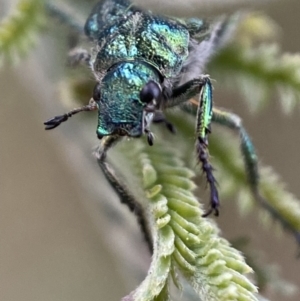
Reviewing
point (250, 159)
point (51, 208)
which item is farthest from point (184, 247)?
point (51, 208)

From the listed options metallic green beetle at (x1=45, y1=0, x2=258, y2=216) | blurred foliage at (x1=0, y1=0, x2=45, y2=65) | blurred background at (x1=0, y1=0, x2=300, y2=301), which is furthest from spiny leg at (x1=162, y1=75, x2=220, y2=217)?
blurred background at (x1=0, y1=0, x2=300, y2=301)

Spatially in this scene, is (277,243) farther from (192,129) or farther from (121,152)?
(121,152)

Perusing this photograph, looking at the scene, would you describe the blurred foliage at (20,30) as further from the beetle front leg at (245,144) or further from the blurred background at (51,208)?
the blurred background at (51,208)

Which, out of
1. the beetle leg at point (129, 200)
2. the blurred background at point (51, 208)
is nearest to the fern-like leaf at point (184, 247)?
the beetle leg at point (129, 200)

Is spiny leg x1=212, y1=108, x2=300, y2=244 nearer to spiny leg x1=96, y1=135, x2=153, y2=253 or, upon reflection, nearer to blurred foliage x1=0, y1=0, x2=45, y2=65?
spiny leg x1=96, y1=135, x2=153, y2=253

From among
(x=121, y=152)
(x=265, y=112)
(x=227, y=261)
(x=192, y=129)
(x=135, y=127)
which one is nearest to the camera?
(x=227, y=261)

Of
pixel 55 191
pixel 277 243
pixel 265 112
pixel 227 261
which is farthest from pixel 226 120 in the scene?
pixel 55 191

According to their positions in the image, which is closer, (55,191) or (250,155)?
(250,155)
